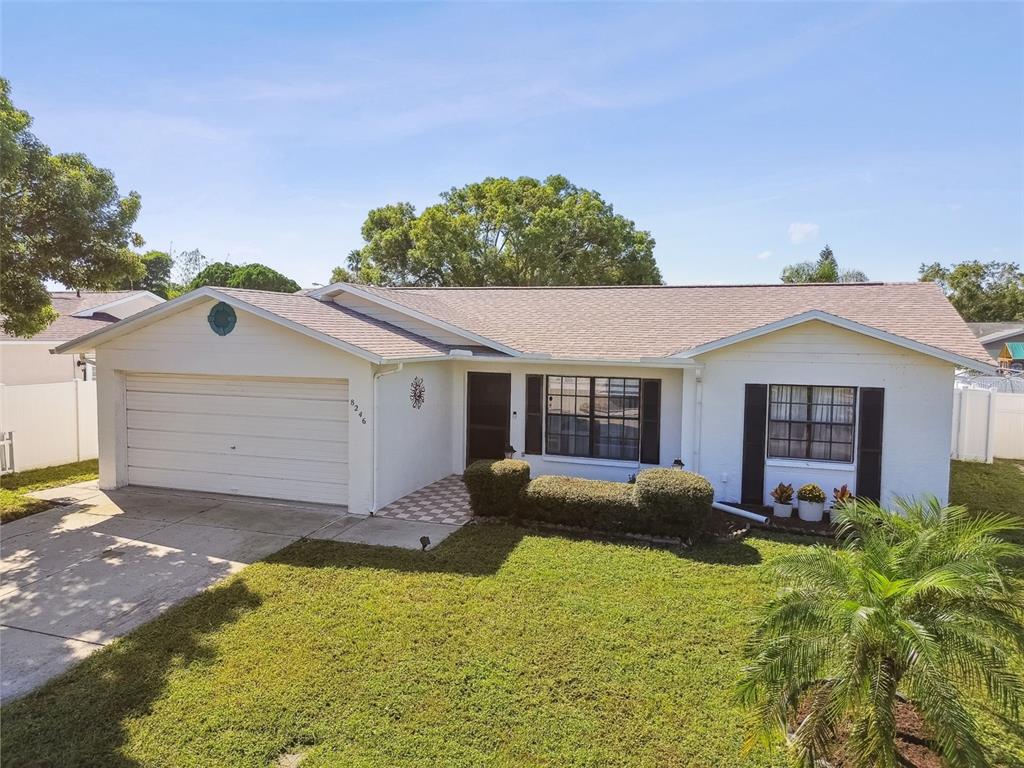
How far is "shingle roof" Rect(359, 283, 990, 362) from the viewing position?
11352 millimetres

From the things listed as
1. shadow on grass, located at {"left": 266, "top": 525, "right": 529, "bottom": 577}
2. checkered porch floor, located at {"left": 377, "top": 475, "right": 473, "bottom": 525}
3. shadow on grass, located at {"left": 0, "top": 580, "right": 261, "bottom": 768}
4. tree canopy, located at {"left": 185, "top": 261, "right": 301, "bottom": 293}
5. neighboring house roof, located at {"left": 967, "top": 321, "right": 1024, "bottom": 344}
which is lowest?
shadow on grass, located at {"left": 0, "top": 580, "right": 261, "bottom": 768}

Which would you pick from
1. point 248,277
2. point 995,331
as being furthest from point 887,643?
point 995,331

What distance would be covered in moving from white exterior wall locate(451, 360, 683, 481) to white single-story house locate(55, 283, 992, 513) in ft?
0.13

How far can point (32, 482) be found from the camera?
1234cm

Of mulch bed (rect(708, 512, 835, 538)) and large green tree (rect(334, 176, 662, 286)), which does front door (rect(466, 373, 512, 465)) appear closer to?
mulch bed (rect(708, 512, 835, 538))

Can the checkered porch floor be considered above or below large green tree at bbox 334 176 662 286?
below

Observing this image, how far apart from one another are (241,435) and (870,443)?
11.4 metres

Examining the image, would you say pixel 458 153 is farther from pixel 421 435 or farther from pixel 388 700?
pixel 388 700

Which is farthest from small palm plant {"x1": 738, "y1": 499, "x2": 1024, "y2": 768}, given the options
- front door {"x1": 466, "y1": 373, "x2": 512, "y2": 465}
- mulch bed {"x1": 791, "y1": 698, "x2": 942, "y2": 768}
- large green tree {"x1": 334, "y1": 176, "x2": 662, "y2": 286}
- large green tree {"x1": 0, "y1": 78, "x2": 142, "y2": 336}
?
large green tree {"x1": 334, "y1": 176, "x2": 662, "y2": 286}

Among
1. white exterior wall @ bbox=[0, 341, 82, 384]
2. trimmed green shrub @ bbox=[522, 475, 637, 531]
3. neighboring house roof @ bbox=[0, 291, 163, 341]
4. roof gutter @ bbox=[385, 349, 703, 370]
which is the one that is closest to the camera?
trimmed green shrub @ bbox=[522, 475, 637, 531]

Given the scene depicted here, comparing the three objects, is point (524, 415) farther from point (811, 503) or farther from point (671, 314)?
point (811, 503)

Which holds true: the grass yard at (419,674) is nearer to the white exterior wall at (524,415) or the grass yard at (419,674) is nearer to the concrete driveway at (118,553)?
the concrete driveway at (118,553)

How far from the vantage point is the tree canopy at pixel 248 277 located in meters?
42.8

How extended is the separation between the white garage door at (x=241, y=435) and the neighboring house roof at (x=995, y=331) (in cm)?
4330
